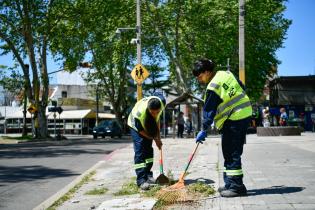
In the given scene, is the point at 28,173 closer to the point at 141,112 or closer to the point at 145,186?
the point at 141,112

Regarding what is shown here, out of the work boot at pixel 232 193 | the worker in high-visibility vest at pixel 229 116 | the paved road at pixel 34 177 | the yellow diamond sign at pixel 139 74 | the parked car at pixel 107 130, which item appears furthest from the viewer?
the parked car at pixel 107 130

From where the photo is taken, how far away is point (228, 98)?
6562 mm

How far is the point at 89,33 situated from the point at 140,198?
36829 millimetres

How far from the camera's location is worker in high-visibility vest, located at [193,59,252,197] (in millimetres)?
6516

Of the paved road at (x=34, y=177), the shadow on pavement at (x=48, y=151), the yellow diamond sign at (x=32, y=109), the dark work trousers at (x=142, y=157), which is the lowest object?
the paved road at (x=34, y=177)

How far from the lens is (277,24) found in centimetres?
4459

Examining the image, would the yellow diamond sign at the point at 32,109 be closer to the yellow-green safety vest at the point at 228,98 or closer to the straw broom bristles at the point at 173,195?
the straw broom bristles at the point at 173,195

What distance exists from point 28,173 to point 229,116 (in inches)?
248

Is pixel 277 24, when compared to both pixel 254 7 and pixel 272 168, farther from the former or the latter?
pixel 272 168

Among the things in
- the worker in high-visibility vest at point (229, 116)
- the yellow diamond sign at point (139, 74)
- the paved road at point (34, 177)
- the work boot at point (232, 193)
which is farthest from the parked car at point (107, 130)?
the work boot at point (232, 193)

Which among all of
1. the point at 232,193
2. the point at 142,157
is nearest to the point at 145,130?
the point at 142,157

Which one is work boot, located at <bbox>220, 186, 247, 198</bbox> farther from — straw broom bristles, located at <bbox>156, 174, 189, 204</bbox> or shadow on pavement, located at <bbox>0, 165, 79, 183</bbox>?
shadow on pavement, located at <bbox>0, 165, 79, 183</bbox>

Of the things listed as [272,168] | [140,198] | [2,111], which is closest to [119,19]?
[272,168]

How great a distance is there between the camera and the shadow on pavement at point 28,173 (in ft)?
34.6
